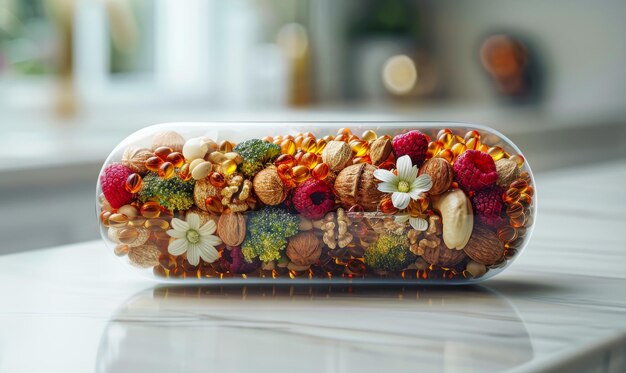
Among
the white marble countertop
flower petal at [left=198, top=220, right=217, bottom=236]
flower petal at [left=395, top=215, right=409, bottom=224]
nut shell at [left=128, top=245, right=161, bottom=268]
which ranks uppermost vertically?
flower petal at [left=395, top=215, right=409, bottom=224]

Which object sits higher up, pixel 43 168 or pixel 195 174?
pixel 195 174

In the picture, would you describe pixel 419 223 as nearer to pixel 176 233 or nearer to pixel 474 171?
pixel 474 171

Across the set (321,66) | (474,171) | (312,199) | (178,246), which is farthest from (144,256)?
(321,66)

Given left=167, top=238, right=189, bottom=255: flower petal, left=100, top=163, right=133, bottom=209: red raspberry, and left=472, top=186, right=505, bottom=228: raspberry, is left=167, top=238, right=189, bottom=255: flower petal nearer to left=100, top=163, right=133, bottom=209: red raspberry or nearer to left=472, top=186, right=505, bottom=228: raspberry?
left=100, top=163, right=133, bottom=209: red raspberry

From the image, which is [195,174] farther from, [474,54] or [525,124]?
[474,54]

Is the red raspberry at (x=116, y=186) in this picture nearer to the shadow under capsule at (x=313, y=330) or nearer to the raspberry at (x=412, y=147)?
the shadow under capsule at (x=313, y=330)

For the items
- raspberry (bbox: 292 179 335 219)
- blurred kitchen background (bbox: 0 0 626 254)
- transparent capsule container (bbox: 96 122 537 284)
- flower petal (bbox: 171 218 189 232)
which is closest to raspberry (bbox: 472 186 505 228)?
transparent capsule container (bbox: 96 122 537 284)

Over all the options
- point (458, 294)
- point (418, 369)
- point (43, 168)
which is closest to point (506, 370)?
point (418, 369)

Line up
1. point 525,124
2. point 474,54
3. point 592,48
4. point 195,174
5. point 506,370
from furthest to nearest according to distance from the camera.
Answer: point 474,54 < point 592,48 < point 525,124 < point 195,174 < point 506,370
